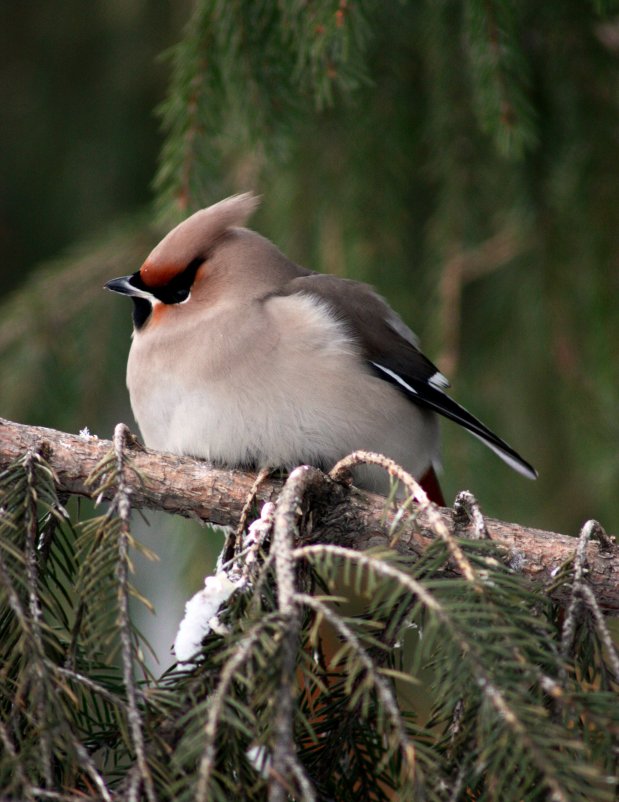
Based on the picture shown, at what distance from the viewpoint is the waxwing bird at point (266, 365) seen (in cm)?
325

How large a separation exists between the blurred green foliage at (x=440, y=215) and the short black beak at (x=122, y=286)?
0.26m

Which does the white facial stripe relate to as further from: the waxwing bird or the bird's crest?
the bird's crest

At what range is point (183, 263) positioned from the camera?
3.60 m

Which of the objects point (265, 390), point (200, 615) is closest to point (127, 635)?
point (200, 615)

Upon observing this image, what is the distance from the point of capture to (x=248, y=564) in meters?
2.04

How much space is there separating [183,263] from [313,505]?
1.37 metres

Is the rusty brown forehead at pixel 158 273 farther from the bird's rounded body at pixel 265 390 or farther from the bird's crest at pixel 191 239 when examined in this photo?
the bird's rounded body at pixel 265 390

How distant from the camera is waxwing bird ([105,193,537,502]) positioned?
325cm

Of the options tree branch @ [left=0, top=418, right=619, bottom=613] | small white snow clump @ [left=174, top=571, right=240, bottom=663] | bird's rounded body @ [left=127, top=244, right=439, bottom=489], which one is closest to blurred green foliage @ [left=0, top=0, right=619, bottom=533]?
bird's rounded body @ [left=127, top=244, right=439, bottom=489]

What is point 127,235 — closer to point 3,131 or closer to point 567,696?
point 3,131

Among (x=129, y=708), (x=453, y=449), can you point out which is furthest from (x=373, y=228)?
(x=129, y=708)

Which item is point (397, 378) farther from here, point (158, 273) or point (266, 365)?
point (158, 273)

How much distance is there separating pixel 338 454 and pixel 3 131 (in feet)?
10.2

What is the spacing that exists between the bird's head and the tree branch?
1071 millimetres
